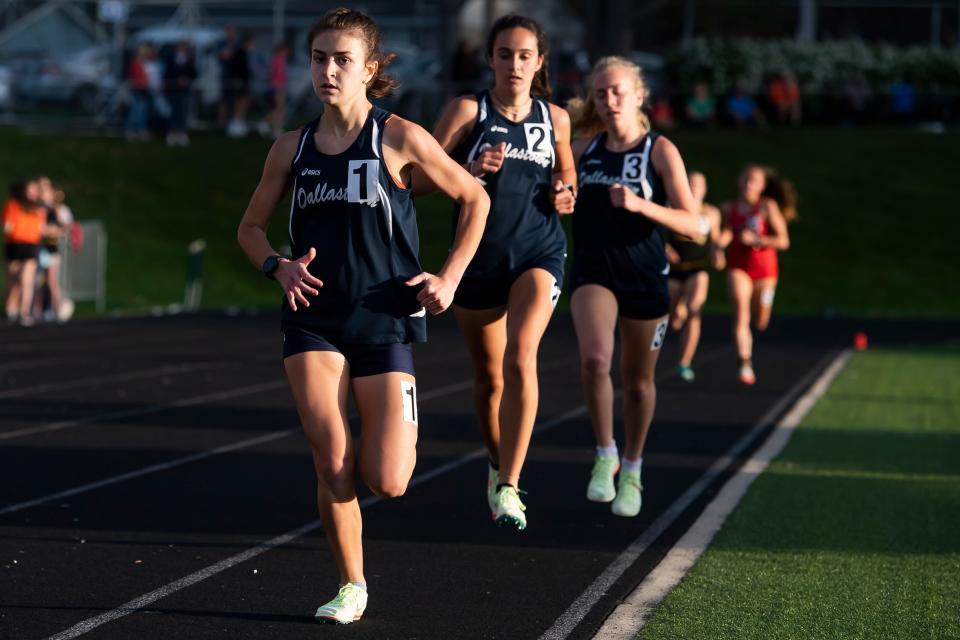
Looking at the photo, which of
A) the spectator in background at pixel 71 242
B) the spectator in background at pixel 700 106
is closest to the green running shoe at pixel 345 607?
the spectator in background at pixel 71 242

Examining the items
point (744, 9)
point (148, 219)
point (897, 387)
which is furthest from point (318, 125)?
point (744, 9)

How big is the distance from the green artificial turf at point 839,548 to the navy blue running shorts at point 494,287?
4.71ft

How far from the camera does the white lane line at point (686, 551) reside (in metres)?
5.91

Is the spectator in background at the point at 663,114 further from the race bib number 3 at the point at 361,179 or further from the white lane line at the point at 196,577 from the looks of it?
the race bib number 3 at the point at 361,179

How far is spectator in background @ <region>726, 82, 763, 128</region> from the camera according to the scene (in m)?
38.2

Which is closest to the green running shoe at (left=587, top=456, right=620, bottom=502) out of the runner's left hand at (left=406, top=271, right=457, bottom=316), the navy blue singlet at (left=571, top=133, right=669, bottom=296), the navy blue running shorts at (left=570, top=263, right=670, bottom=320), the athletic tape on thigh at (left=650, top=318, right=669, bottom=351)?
the athletic tape on thigh at (left=650, top=318, right=669, bottom=351)

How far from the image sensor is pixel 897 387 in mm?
16359

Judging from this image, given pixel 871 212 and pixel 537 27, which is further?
pixel 871 212

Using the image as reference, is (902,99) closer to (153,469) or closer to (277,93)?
(277,93)

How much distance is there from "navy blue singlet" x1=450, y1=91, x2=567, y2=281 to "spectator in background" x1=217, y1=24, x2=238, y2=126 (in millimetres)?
27418

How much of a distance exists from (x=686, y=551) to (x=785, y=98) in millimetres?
32343

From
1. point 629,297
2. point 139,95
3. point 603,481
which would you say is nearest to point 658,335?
point 629,297

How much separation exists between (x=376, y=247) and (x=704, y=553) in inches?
95.2

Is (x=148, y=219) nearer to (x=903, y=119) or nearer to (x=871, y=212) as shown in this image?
(x=871, y=212)
